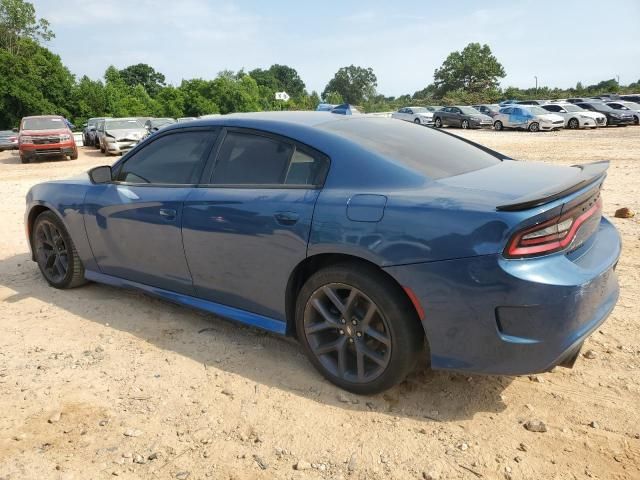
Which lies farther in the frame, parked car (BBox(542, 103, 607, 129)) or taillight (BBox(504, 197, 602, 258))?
parked car (BBox(542, 103, 607, 129))

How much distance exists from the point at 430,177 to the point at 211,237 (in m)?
1.41

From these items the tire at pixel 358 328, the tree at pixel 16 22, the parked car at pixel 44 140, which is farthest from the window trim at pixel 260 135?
the tree at pixel 16 22

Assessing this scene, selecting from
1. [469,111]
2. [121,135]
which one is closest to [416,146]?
[121,135]

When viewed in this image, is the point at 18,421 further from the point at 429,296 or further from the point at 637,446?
the point at 637,446

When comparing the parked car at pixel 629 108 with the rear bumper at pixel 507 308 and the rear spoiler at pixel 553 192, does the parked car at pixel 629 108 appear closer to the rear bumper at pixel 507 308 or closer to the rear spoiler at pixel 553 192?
the rear spoiler at pixel 553 192

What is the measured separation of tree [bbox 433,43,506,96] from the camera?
76812 millimetres

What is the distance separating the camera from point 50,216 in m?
4.59

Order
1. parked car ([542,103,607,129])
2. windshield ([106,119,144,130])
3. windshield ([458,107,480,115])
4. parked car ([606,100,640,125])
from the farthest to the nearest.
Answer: windshield ([458,107,480,115]), parked car ([606,100,640,125]), parked car ([542,103,607,129]), windshield ([106,119,144,130])

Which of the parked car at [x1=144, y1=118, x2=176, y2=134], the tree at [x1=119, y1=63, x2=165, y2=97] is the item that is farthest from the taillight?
the tree at [x1=119, y1=63, x2=165, y2=97]

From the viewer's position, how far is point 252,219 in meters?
3.09

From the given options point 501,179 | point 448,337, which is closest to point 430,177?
point 501,179

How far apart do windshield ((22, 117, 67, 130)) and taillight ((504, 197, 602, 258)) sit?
1991cm

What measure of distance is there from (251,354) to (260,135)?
4.67ft

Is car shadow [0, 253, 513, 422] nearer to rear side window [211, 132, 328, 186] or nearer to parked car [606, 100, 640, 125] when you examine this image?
rear side window [211, 132, 328, 186]
